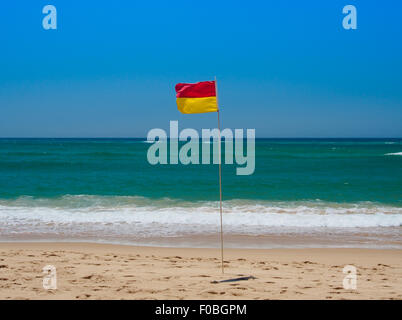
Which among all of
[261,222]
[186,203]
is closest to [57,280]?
[261,222]

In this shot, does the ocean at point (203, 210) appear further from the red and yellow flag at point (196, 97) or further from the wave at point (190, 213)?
the red and yellow flag at point (196, 97)

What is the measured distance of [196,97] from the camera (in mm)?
Result: 7000

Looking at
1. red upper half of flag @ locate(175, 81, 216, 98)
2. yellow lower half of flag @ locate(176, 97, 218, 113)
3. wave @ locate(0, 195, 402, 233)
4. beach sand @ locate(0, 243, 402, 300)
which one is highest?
red upper half of flag @ locate(175, 81, 216, 98)

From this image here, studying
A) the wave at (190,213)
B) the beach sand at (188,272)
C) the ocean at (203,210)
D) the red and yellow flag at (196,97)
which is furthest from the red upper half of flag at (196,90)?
the wave at (190,213)

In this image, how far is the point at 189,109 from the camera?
701 centimetres

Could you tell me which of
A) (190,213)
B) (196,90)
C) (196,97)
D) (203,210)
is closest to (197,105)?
(196,97)

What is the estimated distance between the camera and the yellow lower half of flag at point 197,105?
274 inches

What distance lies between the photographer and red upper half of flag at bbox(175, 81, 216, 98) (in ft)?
22.8

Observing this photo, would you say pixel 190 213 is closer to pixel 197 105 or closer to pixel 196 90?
pixel 197 105

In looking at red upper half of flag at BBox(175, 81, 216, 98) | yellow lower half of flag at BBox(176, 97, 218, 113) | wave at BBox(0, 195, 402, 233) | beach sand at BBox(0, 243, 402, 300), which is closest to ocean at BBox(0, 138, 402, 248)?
wave at BBox(0, 195, 402, 233)

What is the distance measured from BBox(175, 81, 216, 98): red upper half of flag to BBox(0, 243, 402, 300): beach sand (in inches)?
133

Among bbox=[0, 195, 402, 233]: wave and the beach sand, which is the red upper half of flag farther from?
bbox=[0, 195, 402, 233]: wave

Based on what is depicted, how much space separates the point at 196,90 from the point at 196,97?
0.13m
